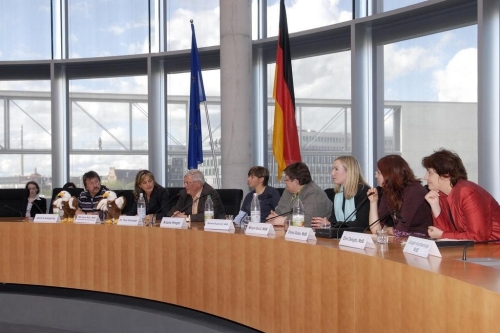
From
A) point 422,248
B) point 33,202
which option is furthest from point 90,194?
point 422,248

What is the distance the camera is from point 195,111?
21.8ft

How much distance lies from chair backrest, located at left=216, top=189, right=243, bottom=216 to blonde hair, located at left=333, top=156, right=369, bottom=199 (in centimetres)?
131

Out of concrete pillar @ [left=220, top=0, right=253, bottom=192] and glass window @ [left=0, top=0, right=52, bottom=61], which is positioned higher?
glass window @ [left=0, top=0, right=52, bottom=61]

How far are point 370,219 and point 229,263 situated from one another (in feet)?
2.60

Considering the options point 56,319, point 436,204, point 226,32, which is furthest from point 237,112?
point 436,204

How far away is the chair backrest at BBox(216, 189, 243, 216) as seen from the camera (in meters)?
4.94

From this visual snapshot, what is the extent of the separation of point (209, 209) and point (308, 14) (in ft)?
10.6

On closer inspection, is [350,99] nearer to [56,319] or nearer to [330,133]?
[330,133]

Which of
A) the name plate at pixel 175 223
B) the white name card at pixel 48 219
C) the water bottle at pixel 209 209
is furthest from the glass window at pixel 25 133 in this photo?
the name plate at pixel 175 223

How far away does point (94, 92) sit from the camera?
8.00 metres

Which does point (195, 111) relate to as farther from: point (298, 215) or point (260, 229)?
point (260, 229)

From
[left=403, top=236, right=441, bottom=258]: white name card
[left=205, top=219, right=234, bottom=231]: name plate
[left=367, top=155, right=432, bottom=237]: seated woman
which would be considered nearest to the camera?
[left=403, top=236, right=441, bottom=258]: white name card

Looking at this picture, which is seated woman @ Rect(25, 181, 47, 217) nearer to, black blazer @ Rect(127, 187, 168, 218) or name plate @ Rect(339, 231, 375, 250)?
black blazer @ Rect(127, 187, 168, 218)

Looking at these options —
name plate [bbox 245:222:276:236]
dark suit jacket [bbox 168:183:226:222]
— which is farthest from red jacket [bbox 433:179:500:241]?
dark suit jacket [bbox 168:183:226:222]
